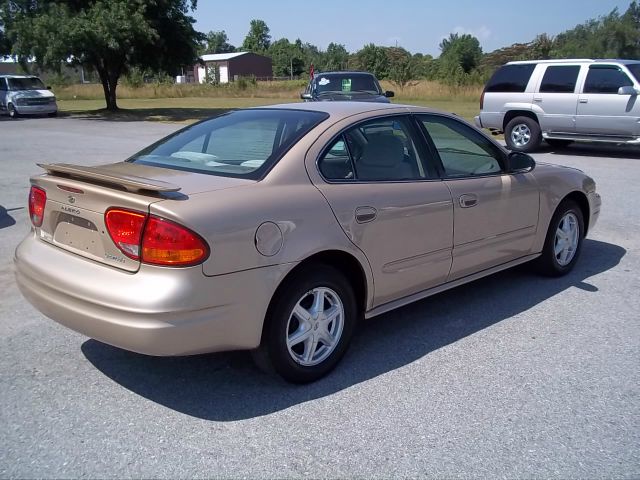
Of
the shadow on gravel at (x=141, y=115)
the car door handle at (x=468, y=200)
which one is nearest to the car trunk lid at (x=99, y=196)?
the car door handle at (x=468, y=200)

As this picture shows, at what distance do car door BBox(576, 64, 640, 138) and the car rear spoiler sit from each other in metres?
12.0

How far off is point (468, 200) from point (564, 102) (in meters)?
10.4

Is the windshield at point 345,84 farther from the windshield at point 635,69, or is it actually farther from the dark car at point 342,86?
the windshield at point 635,69

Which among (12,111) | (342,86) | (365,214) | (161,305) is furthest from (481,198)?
(12,111)

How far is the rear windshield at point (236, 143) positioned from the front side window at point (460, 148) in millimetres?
968

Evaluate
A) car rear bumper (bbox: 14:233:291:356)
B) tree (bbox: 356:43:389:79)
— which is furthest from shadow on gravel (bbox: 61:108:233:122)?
tree (bbox: 356:43:389:79)

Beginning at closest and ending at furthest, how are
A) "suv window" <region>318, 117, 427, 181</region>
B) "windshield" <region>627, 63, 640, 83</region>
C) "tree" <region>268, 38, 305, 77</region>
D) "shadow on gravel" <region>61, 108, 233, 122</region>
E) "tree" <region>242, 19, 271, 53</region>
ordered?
"suv window" <region>318, 117, 427, 181</region> < "windshield" <region>627, 63, 640, 83</region> < "shadow on gravel" <region>61, 108, 233, 122</region> < "tree" <region>268, 38, 305, 77</region> < "tree" <region>242, 19, 271, 53</region>

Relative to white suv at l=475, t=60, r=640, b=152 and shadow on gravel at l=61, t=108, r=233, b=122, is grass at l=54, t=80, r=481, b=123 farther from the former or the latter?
white suv at l=475, t=60, r=640, b=152

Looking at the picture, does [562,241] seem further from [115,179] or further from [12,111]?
[12,111]

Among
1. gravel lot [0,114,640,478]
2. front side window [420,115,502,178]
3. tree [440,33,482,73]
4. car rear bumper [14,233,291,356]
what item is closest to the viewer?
gravel lot [0,114,640,478]

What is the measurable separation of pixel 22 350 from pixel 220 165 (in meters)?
1.77

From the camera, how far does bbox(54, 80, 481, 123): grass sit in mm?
33531

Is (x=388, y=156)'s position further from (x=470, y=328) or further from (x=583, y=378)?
(x=583, y=378)

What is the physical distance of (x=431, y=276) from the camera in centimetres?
430
